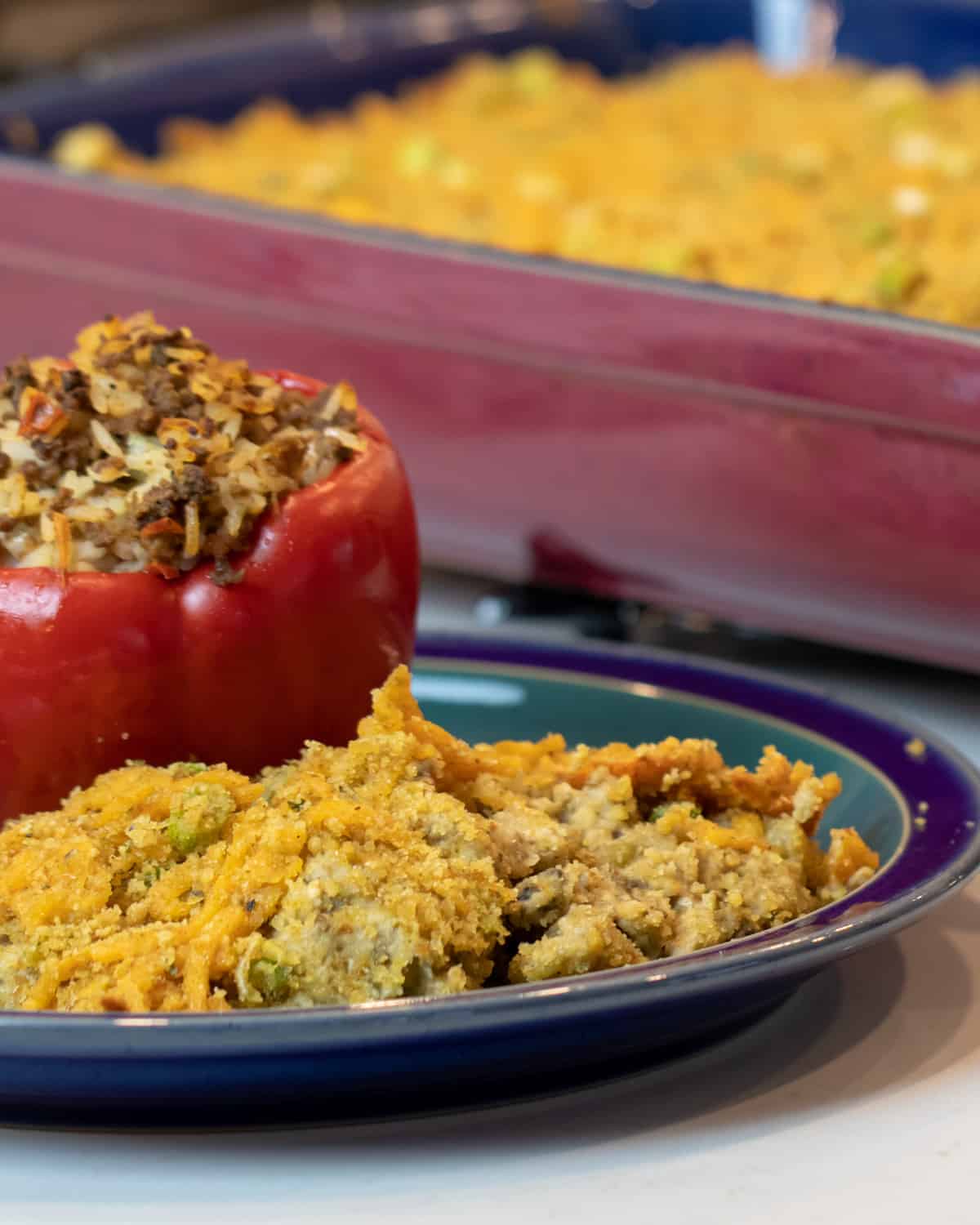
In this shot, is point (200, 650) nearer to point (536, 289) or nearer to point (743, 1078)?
point (743, 1078)

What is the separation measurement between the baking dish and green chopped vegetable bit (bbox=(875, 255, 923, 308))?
0.19m

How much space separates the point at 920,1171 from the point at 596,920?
0.20 metres

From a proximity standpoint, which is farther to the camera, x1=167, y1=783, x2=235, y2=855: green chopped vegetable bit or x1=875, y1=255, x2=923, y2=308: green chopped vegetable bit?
x1=875, y1=255, x2=923, y2=308: green chopped vegetable bit

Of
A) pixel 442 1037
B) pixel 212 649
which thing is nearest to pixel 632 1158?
pixel 442 1037

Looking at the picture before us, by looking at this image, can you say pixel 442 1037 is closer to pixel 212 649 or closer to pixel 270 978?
pixel 270 978

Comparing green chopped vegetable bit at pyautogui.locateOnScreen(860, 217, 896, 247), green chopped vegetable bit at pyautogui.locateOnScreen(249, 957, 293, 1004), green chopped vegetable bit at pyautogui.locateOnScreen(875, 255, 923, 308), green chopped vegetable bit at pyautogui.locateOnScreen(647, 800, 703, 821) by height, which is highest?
green chopped vegetable bit at pyautogui.locateOnScreen(875, 255, 923, 308)

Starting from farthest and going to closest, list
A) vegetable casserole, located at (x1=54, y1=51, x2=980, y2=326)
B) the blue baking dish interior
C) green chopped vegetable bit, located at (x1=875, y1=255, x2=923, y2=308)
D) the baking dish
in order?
1. the blue baking dish interior
2. vegetable casserole, located at (x1=54, y1=51, x2=980, y2=326)
3. green chopped vegetable bit, located at (x1=875, y1=255, x2=923, y2=308)
4. the baking dish

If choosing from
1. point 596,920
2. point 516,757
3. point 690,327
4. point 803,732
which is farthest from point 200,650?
point 690,327

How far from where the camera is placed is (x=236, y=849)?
104cm

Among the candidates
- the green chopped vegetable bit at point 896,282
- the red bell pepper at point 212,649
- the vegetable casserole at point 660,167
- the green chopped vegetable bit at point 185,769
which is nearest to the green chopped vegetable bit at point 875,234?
the vegetable casserole at point 660,167

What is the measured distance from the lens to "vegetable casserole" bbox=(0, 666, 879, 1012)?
1001 millimetres

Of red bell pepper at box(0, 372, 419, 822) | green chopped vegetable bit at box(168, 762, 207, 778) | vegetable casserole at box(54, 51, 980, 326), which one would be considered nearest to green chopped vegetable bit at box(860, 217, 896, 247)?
vegetable casserole at box(54, 51, 980, 326)

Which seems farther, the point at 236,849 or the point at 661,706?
the point at 661,706

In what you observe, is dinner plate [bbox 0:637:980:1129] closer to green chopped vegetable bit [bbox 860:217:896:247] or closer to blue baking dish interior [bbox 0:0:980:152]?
green chopped vegetable bit [bbox 860:217:896:247]
